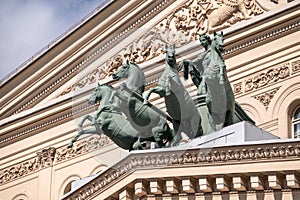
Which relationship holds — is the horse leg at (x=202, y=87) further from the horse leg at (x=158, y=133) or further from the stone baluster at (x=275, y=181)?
the stone baluster at (x=275, y=181)

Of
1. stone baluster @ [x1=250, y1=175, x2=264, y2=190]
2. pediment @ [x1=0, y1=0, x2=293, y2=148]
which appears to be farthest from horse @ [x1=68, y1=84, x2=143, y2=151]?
pediment @ [x1=0, y1=0, x2=293, y2=148]

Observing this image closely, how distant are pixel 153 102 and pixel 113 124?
6048 mm

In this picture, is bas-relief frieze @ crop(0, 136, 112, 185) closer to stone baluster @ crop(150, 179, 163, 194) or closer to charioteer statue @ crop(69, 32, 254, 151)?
charioteer statue @ crop(69, 32, 254, 151)

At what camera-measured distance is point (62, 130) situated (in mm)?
25078

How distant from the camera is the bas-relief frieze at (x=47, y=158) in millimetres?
24234

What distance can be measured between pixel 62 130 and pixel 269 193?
1226cm

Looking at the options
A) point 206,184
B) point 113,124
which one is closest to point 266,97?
point 113,124

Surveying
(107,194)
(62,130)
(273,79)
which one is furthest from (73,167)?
(107,194)

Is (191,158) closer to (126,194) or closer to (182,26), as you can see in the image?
(126,194)

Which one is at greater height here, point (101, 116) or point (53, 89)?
point (53, 89)

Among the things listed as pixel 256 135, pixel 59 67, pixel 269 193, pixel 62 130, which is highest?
pixel 59 67

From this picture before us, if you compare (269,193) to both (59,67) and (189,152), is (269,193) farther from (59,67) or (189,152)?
(59,67)

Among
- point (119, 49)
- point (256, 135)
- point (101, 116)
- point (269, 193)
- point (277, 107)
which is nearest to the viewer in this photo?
point (269, 193)

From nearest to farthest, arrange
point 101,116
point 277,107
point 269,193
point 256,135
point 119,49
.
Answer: point 269,193 < point 256,135 < point 101,116 < point 277,107 < point 119,49
